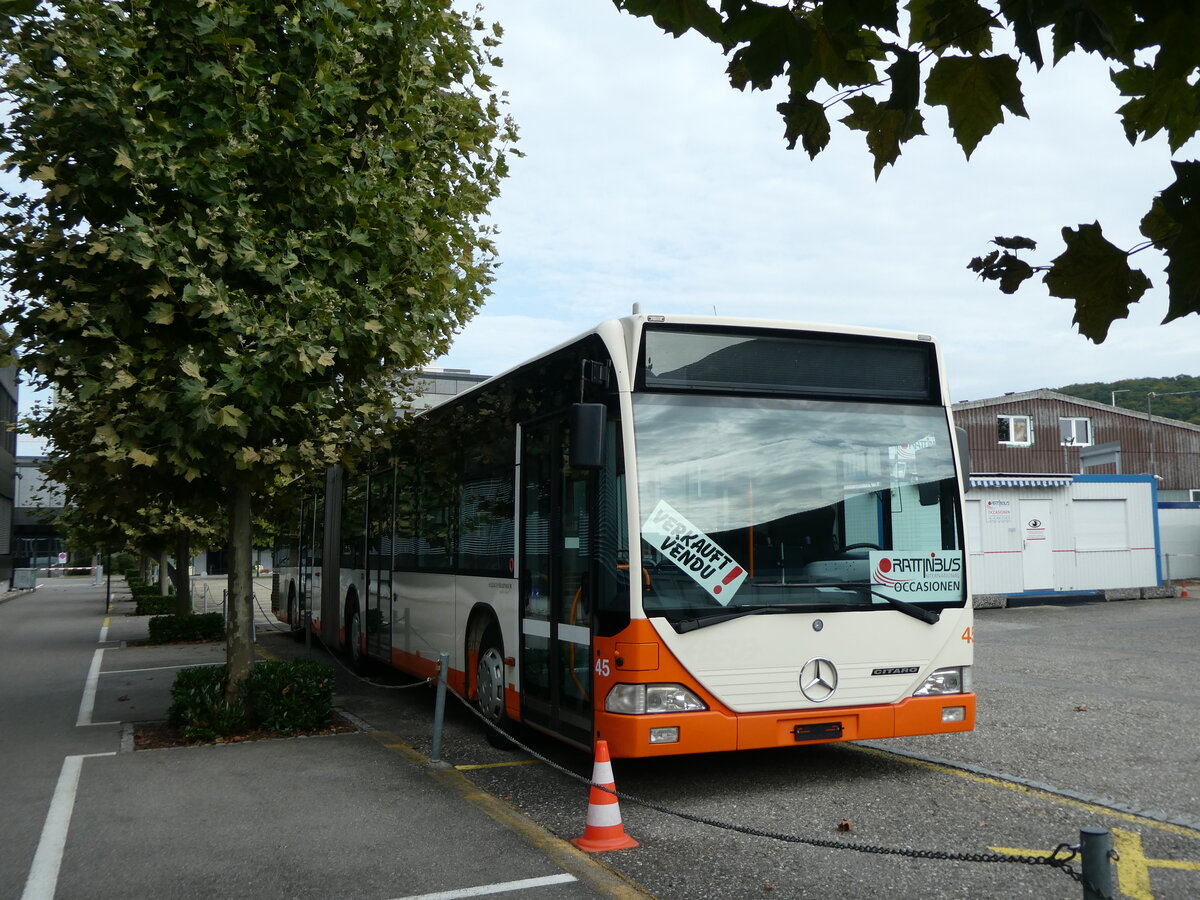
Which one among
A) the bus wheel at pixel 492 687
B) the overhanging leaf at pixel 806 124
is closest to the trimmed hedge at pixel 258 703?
the bus wheel at pixel 492 687

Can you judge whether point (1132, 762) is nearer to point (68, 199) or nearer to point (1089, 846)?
point (1089, 846)

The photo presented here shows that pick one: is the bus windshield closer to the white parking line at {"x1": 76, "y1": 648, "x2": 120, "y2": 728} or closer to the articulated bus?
the articulated bus

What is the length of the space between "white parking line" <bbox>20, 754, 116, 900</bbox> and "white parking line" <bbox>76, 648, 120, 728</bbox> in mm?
2836

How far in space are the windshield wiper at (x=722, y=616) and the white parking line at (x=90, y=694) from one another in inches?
283

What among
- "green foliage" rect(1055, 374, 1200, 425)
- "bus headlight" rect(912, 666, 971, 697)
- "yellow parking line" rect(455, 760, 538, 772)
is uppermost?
"green foliage" rect(1055, 374, 1200, 425)

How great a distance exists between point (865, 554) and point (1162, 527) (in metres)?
35.8

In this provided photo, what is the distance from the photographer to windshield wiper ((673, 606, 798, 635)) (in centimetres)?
666

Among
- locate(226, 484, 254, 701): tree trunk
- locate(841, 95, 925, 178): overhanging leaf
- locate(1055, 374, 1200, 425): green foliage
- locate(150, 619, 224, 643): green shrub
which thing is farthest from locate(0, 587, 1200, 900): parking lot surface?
locate(1055, 374, 1200, 425): green foliage

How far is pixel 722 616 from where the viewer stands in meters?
6.76

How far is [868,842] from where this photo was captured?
595 centimetres

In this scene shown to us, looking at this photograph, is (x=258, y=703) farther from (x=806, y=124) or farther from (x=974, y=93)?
(x=974, y=93)

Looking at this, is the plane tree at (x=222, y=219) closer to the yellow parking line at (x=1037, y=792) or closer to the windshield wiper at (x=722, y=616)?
the windshield wiper at (x=722, y=616)

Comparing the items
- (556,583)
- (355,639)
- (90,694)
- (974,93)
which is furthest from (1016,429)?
(974,93)

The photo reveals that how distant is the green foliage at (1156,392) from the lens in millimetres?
60103
